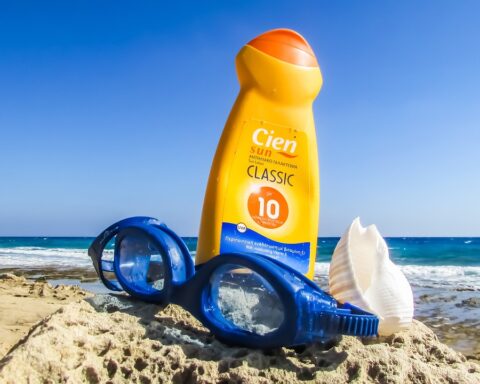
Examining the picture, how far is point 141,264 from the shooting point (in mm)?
1736

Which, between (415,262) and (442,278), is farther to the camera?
(415,262)

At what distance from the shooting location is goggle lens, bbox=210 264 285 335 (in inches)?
55.0

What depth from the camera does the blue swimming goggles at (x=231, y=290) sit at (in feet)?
4.26

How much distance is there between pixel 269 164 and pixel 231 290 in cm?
94

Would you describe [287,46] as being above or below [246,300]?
above

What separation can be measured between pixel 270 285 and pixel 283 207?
1.07 meters

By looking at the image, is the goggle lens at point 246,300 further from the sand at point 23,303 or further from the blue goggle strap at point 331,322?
the sand at point 23,303

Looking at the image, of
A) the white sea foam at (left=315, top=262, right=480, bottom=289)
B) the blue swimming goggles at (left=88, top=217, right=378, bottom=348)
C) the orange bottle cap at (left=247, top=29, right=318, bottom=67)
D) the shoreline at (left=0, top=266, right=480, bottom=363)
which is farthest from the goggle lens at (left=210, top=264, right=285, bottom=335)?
the white sea foam at (left=315, top=262, right=480, bottom=289)

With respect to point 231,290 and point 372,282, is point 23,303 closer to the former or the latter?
point 231,290

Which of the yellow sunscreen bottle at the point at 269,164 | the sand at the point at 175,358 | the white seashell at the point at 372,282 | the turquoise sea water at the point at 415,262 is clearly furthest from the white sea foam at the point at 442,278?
the sand at the point at 175,358

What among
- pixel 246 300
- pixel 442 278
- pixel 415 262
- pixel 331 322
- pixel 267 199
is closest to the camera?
pixel 331 322

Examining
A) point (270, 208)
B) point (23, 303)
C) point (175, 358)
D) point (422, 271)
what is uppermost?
point (270, 208)

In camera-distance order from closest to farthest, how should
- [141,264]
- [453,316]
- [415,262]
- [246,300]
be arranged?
[246,300] < [141,264] < [453,316] < [415,262]

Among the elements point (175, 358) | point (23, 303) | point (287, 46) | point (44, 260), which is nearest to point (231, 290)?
point (175, 358)
